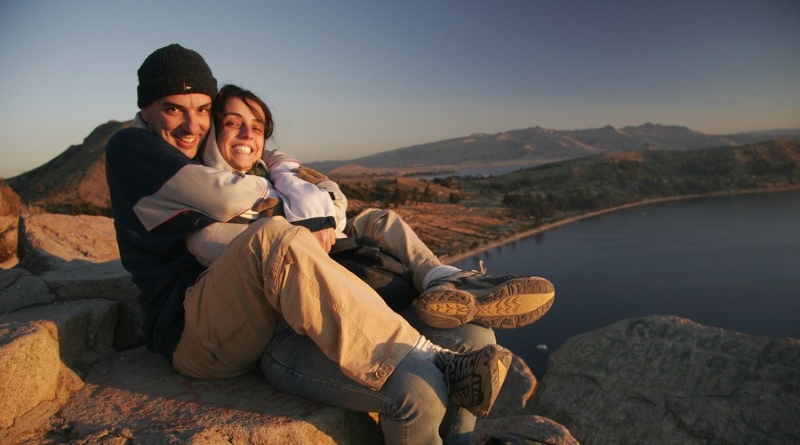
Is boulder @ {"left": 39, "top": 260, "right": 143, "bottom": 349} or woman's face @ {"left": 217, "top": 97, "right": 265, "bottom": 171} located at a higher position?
woman's face @ {"left": 217, "top": 97, "right": 265, "bottom": 171}

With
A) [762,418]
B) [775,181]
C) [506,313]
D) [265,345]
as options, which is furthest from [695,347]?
[775,181]

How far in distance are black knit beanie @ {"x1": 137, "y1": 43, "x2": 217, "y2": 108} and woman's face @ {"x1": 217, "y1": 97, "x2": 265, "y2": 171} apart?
0.57 feet

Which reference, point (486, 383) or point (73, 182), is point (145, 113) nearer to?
point (486, 383)

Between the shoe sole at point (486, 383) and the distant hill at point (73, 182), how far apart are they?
30.3ft

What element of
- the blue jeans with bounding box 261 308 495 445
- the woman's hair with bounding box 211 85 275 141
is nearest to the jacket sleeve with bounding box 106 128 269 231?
the woman's hair with bounding box 211 85 275 141

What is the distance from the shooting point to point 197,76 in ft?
7.69

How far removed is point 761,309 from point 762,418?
12.2 feet

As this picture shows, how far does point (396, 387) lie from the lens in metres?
1.71

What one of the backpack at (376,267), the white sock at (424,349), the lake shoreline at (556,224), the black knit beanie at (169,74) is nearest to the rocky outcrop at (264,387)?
the white sock at (424,349)

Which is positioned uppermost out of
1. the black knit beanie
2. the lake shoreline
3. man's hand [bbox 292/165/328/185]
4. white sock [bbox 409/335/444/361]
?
the black knit beanie

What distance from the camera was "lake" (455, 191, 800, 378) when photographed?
5.84 metres

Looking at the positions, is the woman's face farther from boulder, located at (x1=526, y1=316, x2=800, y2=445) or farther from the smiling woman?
boulder, located at (x1=526, y1=316, x2=800, y2=445)

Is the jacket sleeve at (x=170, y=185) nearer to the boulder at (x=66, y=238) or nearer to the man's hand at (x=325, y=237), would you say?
the man's hand at (x=325, y=237)

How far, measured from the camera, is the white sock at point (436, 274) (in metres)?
2.37
